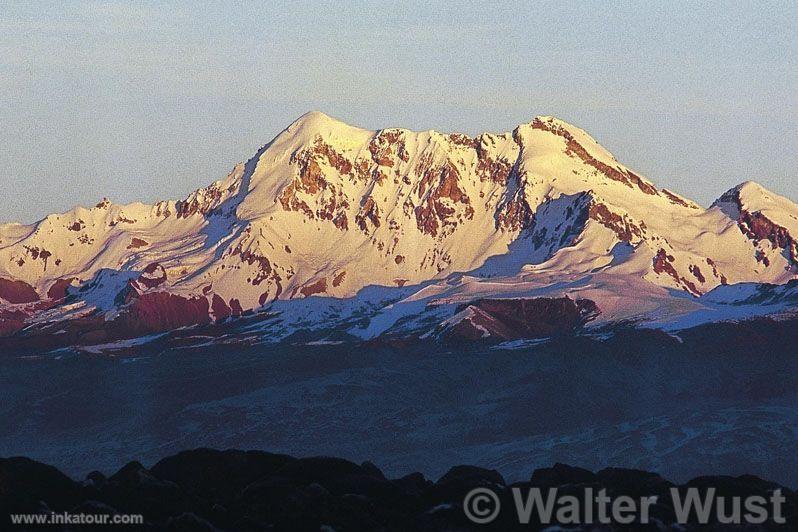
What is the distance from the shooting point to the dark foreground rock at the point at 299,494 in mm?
109312

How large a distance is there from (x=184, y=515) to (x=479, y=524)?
12977 millimetres

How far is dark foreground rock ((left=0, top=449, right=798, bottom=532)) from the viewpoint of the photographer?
4304 inches

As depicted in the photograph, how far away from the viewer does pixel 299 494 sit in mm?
112562

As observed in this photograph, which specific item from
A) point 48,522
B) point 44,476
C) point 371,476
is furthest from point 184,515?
point 371,476

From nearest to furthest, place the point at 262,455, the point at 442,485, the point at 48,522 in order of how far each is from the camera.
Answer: the point at 48,522, the point at 442,485, the point at 262,455

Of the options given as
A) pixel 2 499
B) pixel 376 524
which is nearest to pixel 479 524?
pixel 376 524

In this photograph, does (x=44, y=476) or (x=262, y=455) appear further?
(x=262, y=455)

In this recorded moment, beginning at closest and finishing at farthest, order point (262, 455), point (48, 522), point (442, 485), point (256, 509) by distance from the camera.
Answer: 1. point (48, 522)
2. point (256, 509)
3. point (442, 485)
4. point (262, 455)

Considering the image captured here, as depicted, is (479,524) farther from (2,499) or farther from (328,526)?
(2,499)

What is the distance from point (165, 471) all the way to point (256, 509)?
1624 cm

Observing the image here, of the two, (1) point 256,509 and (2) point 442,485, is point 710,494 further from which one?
(1) point 256,509

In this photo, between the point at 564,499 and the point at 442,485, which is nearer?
the point at 564,499

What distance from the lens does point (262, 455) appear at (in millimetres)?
133000


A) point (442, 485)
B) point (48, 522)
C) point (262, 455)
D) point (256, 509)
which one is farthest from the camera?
point (262, 455)
